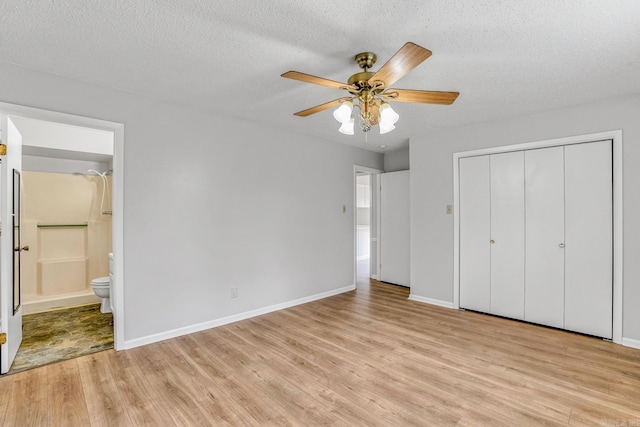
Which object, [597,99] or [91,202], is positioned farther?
[91,202]

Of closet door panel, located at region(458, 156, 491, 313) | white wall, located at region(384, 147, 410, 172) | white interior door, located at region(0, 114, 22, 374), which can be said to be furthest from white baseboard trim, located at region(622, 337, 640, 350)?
white interior door, located at region(0, 114, 22, 374)

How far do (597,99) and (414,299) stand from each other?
10.1 ft

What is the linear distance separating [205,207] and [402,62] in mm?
2513

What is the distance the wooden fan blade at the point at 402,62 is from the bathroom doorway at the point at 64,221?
3907 mm

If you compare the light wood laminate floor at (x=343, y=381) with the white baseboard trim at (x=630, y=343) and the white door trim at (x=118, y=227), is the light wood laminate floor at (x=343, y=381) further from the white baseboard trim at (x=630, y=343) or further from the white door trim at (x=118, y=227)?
the white door trim at (x=118, y=227)

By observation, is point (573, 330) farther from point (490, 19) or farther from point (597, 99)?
point (490, 19)

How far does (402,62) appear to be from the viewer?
169 cm

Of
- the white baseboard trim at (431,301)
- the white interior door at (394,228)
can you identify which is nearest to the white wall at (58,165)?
the white interior door at (394,228)

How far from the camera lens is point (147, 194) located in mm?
2990

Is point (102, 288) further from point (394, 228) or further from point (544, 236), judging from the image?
point (544, 236)

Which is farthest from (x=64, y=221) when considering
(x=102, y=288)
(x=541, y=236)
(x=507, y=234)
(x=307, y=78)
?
(x=541, y=236)

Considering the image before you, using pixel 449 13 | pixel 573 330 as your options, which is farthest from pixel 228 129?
pixel 573 330

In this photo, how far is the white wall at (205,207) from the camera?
113 inches

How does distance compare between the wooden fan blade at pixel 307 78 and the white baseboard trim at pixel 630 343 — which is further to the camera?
the white baseboard trim at pixel 630 343
